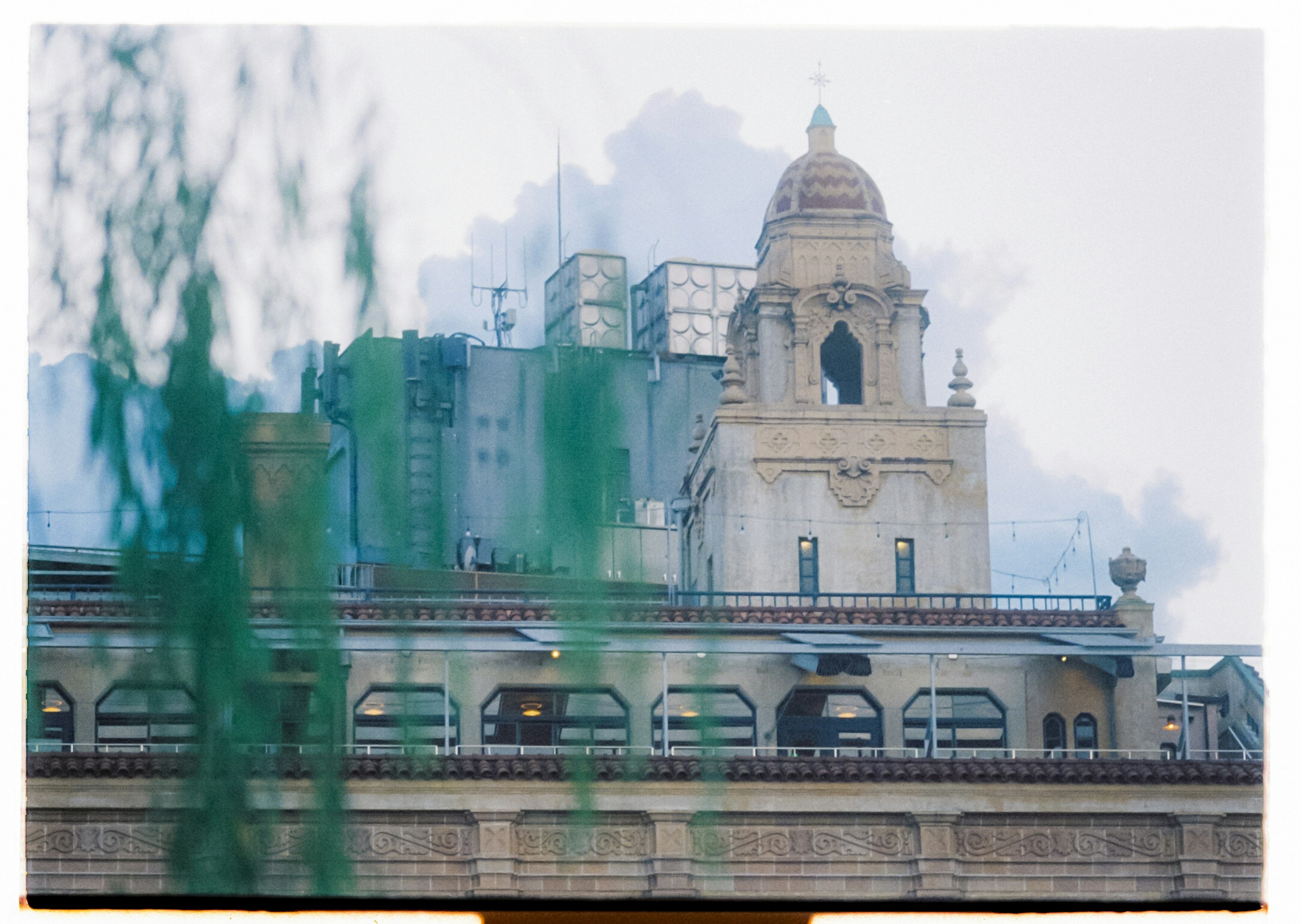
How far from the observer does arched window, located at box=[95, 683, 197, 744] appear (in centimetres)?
1980

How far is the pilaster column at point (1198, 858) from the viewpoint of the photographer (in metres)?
21.8

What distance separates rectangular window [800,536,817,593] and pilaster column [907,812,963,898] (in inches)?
237

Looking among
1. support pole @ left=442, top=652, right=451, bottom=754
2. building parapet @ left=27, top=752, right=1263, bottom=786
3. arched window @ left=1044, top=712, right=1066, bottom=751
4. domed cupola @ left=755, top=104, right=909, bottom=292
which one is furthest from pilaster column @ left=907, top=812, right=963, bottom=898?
domed cupola @ left=755, top=104, right=909, bottom=292

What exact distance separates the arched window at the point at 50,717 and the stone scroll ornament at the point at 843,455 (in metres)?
10.3

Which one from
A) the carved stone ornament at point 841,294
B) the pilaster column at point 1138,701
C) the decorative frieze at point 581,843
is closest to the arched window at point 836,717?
the pilaster column at point 1138,701

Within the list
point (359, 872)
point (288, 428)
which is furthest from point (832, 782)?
point (288, 428)

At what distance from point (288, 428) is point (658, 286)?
16.9 meters

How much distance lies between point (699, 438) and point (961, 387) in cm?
603

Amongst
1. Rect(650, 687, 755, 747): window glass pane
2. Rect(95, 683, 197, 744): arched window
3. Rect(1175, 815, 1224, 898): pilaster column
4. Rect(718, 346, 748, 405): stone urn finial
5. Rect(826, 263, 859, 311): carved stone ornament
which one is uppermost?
Rect(826, 263, 859, 311): carved stone ornament

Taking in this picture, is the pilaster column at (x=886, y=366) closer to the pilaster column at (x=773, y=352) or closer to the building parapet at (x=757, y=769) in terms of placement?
the pilaster column at (x=773, y=352)

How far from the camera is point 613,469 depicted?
74.0 ft

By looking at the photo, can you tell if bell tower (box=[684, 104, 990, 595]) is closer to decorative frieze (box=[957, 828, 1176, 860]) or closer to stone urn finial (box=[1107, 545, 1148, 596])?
stone urn finial (box=[1107, 545, 1148, 596])

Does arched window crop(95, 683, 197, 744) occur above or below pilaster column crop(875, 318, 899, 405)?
below

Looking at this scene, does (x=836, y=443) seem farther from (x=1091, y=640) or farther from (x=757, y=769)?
(x=757, y=769)
